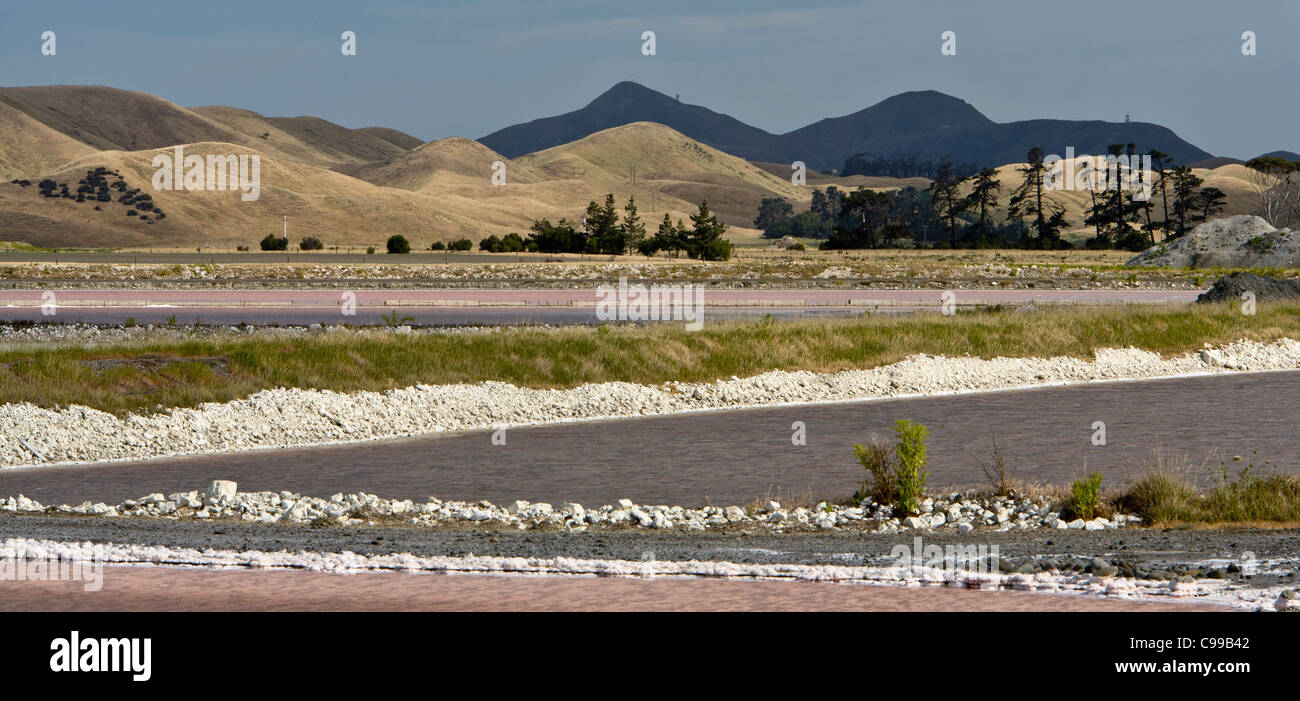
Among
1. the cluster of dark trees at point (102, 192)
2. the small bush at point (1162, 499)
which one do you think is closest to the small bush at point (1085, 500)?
the small bush at point (1162, 499)

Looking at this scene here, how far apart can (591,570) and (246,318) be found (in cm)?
3831

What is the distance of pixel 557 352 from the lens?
102ft

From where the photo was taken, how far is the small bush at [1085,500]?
Result: 15.2 meters

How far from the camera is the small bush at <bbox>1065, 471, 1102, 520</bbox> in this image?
1521 centimetres

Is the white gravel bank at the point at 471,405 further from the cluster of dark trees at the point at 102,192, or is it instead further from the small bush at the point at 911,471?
the cluster of dark trees at the point at 102,192

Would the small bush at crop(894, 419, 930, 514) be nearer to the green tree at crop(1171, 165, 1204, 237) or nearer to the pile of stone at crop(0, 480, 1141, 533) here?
the pile of stone at crop(0, 480, 1141, 533)

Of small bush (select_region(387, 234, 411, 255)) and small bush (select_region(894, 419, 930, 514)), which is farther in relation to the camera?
small bush (select_region(387, 234, 411, 255))

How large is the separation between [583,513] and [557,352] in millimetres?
15297

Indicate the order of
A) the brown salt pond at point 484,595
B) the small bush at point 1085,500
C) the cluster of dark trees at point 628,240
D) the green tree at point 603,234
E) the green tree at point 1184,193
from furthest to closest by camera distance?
1. the green tree at point 1184,193
2. the green tree at point 603,234
3. the cluster of dark trees at point 628,240
4. the small bush at point 1085,500
5. the brown salt pond at point 484,595

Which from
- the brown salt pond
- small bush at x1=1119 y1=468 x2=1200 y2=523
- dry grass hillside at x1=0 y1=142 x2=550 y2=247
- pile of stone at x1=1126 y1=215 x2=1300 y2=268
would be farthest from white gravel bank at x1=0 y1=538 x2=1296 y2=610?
dry grass hillside at x1=0 y1=142 x2=550 y2=247

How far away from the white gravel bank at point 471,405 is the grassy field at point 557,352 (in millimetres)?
536

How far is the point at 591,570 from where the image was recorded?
10.7 m

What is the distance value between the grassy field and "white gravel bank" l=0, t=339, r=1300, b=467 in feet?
1.76
